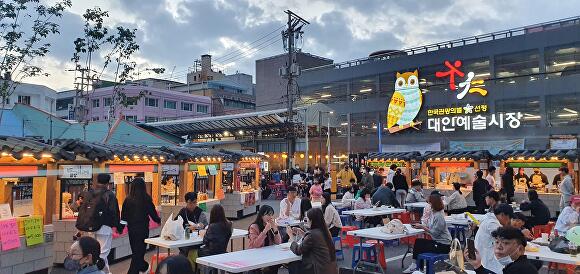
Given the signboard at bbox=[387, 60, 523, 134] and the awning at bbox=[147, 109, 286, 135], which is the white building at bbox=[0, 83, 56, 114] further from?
the signboard at bbox=[387, 60, 523, 134]

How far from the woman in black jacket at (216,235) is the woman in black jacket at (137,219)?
1291 mm

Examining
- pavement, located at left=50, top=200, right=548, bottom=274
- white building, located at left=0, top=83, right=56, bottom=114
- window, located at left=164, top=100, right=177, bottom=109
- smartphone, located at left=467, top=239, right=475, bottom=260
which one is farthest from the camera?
window, located at left=164, top=100, right=177, bottom=109

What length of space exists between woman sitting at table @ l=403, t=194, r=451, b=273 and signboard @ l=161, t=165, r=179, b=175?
7941 millimetres

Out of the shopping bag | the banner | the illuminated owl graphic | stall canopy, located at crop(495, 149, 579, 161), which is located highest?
the illuminated owl graphic

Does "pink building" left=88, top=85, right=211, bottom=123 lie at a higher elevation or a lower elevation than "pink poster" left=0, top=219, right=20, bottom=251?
higher

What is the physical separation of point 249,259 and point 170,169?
26.6 feet

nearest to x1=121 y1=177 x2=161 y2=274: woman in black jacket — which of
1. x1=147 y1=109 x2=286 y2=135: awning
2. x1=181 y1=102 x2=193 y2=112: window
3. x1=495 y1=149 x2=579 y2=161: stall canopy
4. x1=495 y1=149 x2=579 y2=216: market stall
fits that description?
x1=495 y1=149 x2=579 y2=216: market stall

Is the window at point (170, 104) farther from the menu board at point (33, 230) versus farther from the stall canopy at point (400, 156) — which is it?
the menu board at point (33, 230)

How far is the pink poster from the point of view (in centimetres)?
792

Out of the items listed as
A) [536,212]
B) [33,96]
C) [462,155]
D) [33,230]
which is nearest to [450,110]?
[462,155]

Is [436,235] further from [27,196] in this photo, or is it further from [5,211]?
[27,196]

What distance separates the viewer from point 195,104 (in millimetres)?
54750

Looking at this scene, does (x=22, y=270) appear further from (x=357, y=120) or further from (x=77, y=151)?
(x=357, y=120)

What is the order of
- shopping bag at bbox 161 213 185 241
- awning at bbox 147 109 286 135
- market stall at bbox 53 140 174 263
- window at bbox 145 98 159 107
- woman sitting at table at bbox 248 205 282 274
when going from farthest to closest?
window at bbox 145 98 159 107, awning at bbox 147 109 286 135, market stall at bbox 53 140 174 263, shopping bag at bbox 161 213 185 241, woman sitting at table at bbox 248 205 282 274
